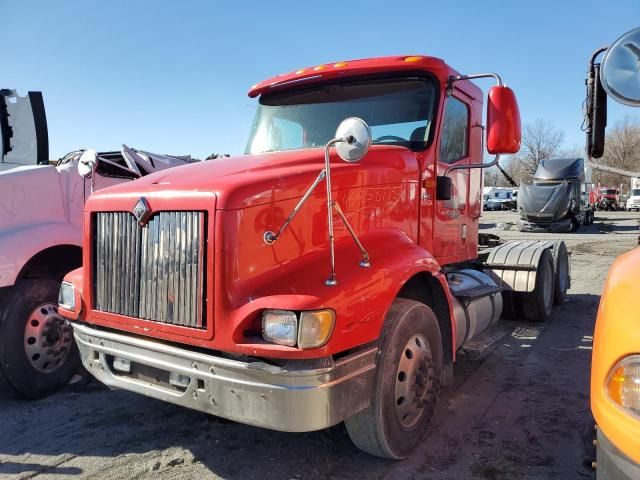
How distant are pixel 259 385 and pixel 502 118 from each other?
262cm

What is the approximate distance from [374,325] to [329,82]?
226cm

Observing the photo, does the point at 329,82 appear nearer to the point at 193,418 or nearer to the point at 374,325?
the point at 374,325

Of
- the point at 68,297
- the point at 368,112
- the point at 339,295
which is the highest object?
the point at 368,112

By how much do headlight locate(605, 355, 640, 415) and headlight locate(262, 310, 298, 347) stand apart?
1.32 m

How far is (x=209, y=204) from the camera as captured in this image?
264 centimetres

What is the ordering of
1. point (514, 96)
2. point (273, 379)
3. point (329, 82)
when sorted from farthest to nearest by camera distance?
point (329, 82)
point (514, 96)
point (273, 379)

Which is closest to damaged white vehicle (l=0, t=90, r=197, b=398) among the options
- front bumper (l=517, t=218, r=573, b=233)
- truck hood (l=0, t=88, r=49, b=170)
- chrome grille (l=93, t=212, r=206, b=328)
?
truck hood (l=0, t=88, r=49, b=170)

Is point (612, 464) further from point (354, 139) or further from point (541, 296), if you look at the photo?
point (541, 296)

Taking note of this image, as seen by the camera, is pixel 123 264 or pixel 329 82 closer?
pixel 123 264

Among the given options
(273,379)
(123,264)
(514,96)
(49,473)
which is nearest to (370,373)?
(273,379)

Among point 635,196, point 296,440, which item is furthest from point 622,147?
point 635,196

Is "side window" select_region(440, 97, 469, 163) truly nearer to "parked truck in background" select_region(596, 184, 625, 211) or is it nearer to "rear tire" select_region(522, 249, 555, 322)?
"rear tire" select_region(522, 249, 555, 322)

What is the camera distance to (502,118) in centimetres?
373

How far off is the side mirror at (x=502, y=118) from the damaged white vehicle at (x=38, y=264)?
318 centimetres
